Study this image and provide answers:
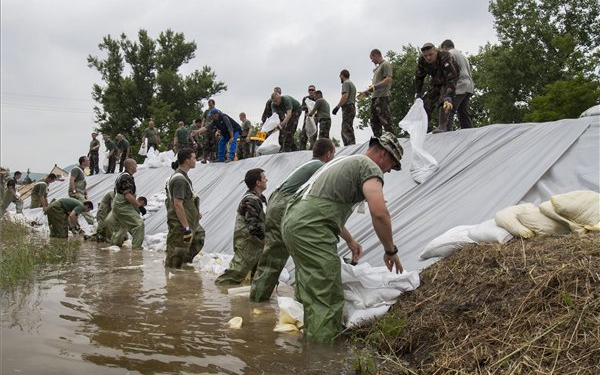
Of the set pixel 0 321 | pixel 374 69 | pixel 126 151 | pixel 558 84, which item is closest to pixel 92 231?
pixel 126 151

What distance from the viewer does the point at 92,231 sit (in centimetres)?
1193

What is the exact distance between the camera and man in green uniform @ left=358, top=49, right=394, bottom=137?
7906 millimetres

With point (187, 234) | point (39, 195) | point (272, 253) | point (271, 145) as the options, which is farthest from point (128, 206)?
point (39, 195)

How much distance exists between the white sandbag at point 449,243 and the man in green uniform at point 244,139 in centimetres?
877

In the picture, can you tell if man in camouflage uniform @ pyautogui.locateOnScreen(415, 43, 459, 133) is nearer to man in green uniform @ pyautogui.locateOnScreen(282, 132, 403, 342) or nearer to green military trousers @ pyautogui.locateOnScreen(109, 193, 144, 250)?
man in green uniform @ pyautogui.locateOnScreen(282, 132, 403, 342)

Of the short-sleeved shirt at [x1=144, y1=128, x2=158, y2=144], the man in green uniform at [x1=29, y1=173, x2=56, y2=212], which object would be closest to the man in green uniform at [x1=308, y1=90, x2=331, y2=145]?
the short-sleeved shirt at [x1=144, y1=128, x2=158, y2=144]

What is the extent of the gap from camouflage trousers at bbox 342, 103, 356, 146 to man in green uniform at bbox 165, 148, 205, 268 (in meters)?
3.19

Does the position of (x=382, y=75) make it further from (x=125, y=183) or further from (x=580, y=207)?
(x=580, y=207)

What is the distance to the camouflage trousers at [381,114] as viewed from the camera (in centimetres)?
788

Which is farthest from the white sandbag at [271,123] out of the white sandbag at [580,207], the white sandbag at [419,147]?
the white sandbag at [580,207]

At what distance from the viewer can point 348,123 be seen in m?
9.23

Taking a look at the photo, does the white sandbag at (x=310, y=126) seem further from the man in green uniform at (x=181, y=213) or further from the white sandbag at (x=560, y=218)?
the white sandbag at (x=560, y=218)

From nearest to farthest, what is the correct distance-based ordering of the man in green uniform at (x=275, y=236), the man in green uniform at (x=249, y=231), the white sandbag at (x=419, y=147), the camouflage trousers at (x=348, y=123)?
the man in green uniform at (x=275, y=236) < the man in green uniform at (x=249, y=231) < the white sandbag at (x=419, y=147) < the camouflage trousers at (x=348, y=123)

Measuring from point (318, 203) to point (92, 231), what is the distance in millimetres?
9712
